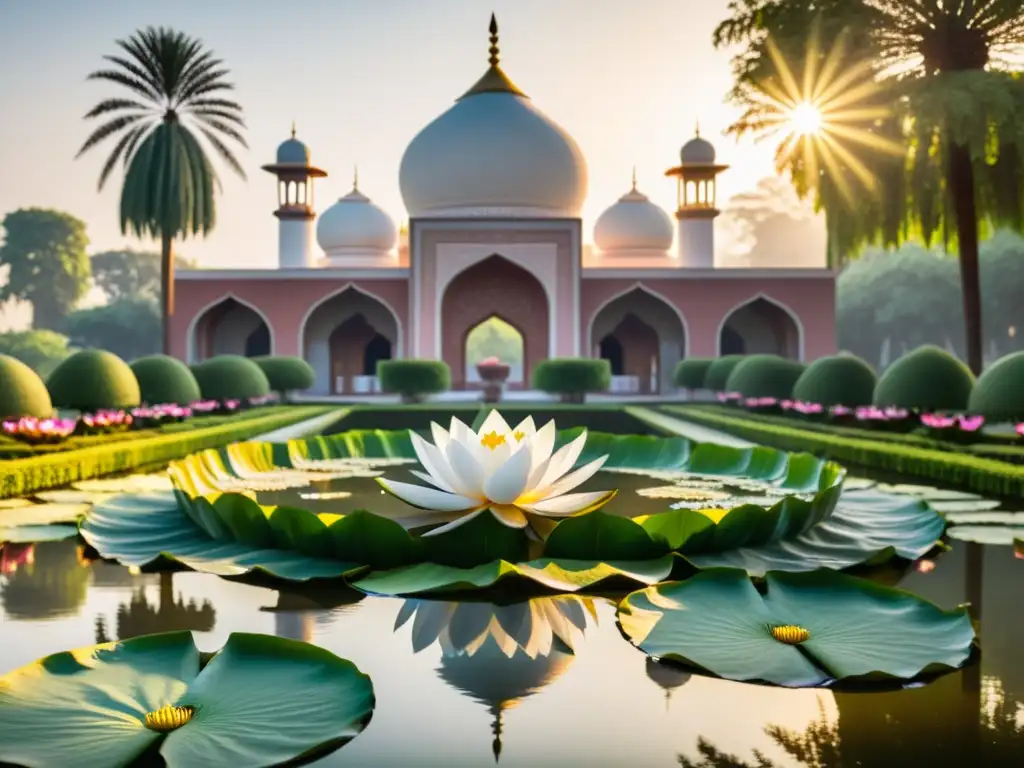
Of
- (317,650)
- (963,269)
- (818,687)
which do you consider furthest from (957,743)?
(963,269)

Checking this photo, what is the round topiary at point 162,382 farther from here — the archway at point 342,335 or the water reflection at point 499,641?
→ the water reflection at point 499,641

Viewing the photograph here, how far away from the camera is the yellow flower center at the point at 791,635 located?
209 cm

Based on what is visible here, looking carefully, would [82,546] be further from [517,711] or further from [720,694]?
[720,694]

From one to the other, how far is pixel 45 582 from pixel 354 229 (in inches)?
901

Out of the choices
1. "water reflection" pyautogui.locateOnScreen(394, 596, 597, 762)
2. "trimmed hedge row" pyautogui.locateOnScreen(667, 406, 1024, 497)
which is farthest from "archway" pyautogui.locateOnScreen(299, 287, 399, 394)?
"water reflection" pyautogui.locateOnScreen(394, 596, 597, 762)

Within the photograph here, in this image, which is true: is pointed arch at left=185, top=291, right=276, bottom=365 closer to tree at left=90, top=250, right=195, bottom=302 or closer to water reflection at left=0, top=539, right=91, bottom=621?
water reflection at left=0, top=539, right=91, bottom=621

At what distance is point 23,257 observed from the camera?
139 ft

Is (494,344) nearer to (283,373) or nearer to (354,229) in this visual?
(354,229)

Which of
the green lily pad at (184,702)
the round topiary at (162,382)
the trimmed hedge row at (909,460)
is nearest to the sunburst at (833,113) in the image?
the trimmed hedge row at (909,460)

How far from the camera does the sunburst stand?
1461cm

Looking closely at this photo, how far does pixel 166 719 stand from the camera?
161cm

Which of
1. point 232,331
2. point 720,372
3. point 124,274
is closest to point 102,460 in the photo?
point 720,372

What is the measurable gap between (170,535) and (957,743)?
2.85 metres

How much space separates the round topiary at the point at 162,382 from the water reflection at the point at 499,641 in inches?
413
